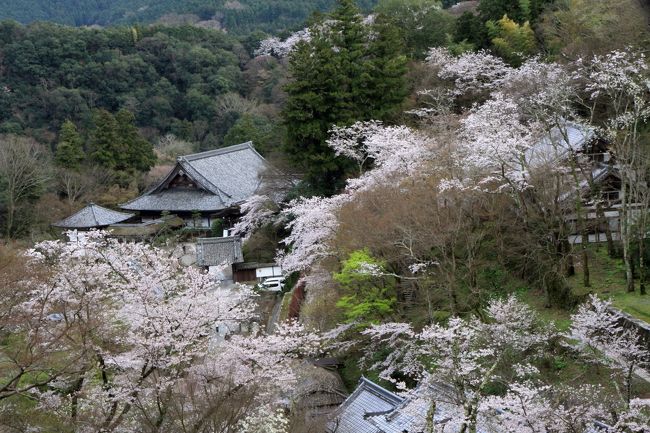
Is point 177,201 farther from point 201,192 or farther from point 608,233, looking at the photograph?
point 608,233

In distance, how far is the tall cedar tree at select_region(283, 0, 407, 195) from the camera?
795 inches

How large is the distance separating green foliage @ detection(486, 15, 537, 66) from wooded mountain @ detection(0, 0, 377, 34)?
43557 millimetres

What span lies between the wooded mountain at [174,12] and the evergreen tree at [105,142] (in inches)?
1367

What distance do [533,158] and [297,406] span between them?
7.10m

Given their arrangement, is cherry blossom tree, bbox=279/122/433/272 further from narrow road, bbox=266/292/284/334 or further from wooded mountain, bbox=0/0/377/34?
wooded mountain, bbox=0/0/377/34

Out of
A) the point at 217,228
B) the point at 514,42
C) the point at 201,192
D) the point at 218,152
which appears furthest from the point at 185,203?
the point at 514,42

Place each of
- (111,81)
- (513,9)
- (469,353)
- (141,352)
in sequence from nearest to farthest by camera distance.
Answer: (141,352) → (469,353) → (513,9) → (111,81)

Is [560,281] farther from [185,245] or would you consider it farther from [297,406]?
[185,245]

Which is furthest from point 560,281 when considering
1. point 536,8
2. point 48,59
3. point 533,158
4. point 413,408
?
point 48,59

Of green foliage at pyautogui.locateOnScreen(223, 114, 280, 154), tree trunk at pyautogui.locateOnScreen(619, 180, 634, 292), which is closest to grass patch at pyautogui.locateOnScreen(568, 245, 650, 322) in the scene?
tree trunk at pyautogui.locateOnScreen(619, 180, 634, 292)

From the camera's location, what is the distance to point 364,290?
42.9 ft

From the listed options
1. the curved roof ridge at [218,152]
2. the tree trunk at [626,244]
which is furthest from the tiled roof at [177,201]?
the tree trunk at [626,244]

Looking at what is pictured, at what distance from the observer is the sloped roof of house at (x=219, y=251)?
22.1 m

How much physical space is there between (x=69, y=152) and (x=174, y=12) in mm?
42687
